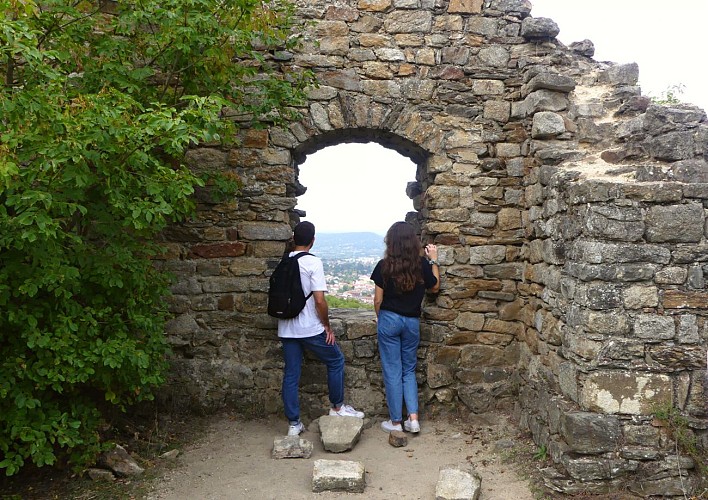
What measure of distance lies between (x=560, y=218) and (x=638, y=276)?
72 centimetres

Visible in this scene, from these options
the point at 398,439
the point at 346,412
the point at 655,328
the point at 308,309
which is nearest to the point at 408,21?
the point at 308,309

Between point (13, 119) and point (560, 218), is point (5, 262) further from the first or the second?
point (560, 218)

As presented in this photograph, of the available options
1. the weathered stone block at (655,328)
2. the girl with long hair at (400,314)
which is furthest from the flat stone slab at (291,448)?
the weathered stone block at (655,328)

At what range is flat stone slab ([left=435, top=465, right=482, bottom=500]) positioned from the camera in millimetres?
3515

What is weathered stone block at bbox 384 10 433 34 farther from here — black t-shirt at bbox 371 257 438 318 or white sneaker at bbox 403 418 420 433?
white sneaker at bbox 403 418 420 433

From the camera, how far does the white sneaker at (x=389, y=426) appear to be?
4.58 metres

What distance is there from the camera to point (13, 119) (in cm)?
275

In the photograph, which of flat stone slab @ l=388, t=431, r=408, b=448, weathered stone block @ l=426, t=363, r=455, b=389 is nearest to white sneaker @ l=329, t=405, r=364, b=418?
flat stone slab @ l=388, t=431, r=408, b=448

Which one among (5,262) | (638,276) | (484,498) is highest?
(5,262)

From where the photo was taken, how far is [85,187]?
11.2 ft

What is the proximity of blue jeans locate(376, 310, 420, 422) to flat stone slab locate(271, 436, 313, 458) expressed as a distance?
2.66ft

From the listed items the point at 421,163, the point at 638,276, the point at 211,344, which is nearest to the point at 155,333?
the point at 211,344

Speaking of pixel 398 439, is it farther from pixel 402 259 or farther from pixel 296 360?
pixel 402 259

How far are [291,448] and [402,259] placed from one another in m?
1.73
